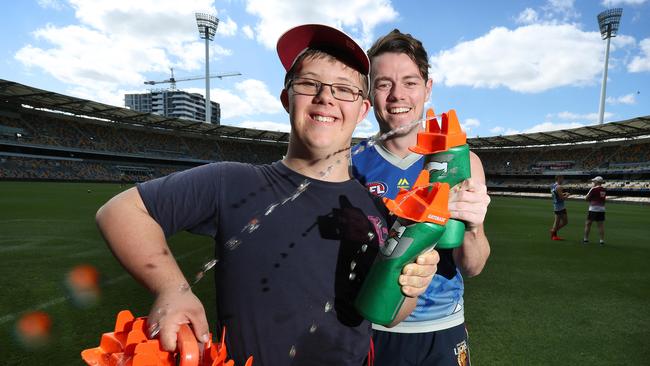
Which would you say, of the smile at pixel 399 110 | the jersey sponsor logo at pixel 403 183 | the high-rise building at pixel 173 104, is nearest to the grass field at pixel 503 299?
the jersey sponsor logo at pixel 403 183

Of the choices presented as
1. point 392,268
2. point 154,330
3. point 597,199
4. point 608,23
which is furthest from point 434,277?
point 608,23

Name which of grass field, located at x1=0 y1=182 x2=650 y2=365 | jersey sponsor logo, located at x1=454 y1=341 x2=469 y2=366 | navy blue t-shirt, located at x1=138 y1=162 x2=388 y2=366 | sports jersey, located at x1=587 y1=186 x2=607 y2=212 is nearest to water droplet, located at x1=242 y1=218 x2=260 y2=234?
navy blue t-shirt, located at x1=138 y1=162 x2=388 y2=366

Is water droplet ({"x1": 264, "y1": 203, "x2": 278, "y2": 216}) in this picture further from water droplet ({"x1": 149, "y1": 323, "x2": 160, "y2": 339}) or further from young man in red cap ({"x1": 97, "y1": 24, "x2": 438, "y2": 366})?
water droplet ({"x1": 149, "y1": 323, "x2": 160, "y2": 339})

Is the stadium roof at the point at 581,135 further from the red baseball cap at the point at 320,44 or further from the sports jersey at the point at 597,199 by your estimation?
the red baseball cap at the point at 320,44

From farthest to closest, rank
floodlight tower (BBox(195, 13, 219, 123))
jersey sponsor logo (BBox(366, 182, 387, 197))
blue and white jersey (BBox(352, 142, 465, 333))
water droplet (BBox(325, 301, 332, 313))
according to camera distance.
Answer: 1. floodlight tower (BBox(195, 13, 219, 123))
2. jersey sponsor logo (BBox(366, 182, 387, 197))
3. blue and white jersey (BBox(352, 142, 465, 333))
4. water droplet (BBox(325, 301, 332, 313))

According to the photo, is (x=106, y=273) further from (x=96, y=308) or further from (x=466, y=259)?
(x=466, y=259)

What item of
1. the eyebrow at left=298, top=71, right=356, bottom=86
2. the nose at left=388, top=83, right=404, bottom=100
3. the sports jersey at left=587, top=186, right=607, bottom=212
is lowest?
the sports jersey at left=587, top=186, right=607, bottom=212

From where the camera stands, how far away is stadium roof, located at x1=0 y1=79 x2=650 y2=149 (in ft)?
100

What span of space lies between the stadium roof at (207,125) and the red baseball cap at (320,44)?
36.9 m

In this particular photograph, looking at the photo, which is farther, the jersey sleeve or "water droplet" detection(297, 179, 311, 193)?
"water droplet" detection(297, 179, 311, 193)

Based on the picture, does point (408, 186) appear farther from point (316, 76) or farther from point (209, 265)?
point (209, 265)

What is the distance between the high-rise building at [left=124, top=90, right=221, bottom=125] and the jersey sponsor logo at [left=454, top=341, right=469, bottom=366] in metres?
133

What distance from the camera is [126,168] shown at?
151ft

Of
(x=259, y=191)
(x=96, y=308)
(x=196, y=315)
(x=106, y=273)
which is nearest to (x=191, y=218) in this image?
(x=259, y=191)
